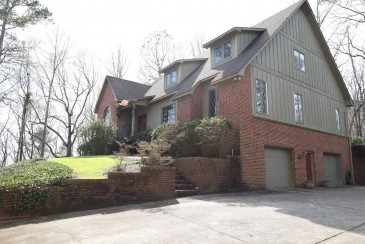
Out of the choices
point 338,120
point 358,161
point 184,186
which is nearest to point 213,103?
point 184,186

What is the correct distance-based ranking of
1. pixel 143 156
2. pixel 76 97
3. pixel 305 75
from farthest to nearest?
1. pixel 76 97
2. pixel 305 75
3. pixel 143 156

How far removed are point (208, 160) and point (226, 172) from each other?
1.04 meters

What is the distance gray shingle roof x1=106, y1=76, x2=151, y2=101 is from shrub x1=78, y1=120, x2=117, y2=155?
10.7ft

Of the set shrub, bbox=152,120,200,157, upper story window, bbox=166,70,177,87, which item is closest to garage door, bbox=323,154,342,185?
shrub, bbox=152,120,200,157

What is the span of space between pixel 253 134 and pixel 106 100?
1506cm

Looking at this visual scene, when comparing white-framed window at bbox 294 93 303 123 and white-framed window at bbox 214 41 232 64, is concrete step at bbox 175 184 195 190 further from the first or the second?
white-framed window at bbox 294 93 303 123

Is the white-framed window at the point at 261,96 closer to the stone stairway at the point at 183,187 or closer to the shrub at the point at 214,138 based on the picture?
the shrub at the point at 214,138

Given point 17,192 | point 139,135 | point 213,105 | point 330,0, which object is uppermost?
point 330,0

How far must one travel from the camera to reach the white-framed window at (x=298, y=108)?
15.5m

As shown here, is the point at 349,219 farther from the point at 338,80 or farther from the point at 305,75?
the point at 338,80

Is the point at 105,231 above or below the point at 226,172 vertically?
below

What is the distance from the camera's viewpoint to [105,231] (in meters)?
5.80

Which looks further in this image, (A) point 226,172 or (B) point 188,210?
(A) point 226,172

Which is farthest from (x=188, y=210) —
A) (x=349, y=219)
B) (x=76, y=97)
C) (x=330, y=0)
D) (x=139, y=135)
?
(x=76, y=97)
